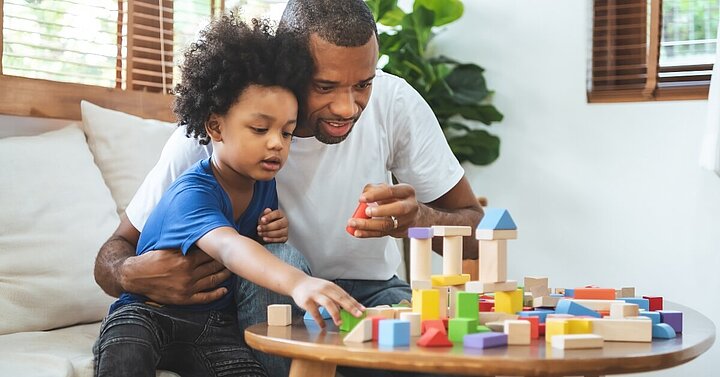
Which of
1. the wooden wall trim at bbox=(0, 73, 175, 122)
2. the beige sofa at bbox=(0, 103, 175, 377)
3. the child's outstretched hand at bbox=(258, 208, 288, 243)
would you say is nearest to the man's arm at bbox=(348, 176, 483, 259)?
the child's outstretched hand at bbox=(258, 208, 288, 243)

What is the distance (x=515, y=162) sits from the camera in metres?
3.30

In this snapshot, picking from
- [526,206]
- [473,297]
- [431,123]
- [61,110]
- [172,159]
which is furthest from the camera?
[526,206]

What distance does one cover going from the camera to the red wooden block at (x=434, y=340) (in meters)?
1.06

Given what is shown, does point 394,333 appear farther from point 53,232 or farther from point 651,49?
point 651,49

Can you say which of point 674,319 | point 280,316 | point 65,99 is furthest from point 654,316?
point 65,99

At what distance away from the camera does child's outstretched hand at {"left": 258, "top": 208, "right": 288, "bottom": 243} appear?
1.65 metres

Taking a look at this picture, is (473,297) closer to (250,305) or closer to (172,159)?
(250,305)

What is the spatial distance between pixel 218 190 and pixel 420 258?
46 cm

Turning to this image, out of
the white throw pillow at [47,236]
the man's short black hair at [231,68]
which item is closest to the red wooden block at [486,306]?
the man's short black hair at [231,68]

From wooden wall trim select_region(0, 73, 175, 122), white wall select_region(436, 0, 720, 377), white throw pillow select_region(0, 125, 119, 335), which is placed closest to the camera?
white throw pillow select_region(0, 125, 119, 335)

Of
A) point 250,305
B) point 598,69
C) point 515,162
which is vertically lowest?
point 250,305

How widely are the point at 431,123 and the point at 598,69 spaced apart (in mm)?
1362

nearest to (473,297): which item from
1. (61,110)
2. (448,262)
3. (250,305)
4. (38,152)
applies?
(448,262)

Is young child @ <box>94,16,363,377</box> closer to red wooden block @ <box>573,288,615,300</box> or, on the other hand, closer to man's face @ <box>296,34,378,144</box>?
man's face @ <box>296,34,378,144</box>
